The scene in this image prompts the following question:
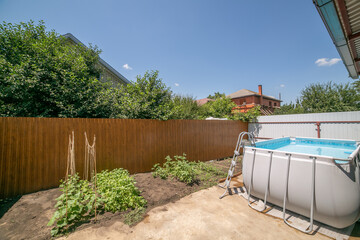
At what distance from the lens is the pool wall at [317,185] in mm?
1980

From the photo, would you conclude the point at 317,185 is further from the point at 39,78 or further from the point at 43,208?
the point at 39,78

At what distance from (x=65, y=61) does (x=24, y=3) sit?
2802mm

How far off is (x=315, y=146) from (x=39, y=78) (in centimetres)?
954

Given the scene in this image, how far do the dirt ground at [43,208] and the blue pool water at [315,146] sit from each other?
2764 millimetres

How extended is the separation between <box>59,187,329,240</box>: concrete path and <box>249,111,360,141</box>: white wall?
5907 mm

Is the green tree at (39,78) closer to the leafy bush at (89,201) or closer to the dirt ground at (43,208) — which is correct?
the dirt ground at (43,208)

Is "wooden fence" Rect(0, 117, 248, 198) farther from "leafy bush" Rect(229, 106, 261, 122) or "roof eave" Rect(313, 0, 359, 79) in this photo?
"roof eave" Rect(313, 0, 359, 79)

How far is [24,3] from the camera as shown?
5047 millimetres

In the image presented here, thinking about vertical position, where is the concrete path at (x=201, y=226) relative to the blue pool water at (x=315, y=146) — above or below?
below

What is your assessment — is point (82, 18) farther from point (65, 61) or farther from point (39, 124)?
point (39, 124)

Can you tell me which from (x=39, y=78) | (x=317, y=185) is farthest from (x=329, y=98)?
(x=39, y=78)

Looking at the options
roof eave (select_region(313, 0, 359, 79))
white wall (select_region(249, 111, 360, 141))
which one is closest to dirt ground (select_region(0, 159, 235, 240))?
roof eave (select_region(313, 0, 359, 79))

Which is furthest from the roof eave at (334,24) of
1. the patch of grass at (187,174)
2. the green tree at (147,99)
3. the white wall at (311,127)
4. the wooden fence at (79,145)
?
the white wall at (311,127)

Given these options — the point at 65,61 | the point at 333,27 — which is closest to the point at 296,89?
the point at 333,27
